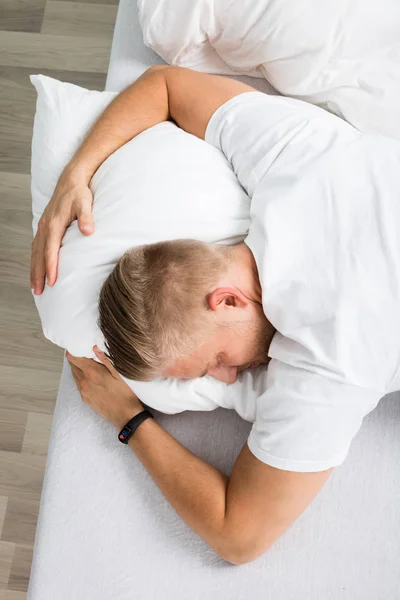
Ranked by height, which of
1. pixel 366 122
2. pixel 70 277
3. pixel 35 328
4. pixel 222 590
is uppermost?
pixel 366 122

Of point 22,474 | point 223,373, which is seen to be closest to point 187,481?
point 223,373

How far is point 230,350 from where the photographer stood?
1049 mm

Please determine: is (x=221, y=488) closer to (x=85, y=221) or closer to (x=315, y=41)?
(x=85, y=221)

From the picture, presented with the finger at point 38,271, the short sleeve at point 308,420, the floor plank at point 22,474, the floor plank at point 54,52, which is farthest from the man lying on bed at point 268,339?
the floor plank at point 54,52

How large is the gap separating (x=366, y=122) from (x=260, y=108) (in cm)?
23

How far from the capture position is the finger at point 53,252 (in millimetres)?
1150

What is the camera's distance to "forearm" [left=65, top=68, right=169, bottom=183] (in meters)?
1.24

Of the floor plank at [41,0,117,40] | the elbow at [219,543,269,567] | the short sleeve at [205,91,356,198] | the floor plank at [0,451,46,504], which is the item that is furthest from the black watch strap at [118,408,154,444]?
the floor plank at [41,0,117,40]

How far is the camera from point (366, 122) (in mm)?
1277

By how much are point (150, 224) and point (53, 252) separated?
0.18 m

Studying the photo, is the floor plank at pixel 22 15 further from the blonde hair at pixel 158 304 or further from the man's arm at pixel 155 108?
the blonde hair at pixel 158 304

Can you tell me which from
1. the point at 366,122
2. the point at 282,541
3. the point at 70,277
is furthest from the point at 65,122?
the point at 282,541

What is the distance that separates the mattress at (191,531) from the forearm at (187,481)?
4cm

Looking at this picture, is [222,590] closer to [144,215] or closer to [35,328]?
[144,215]
